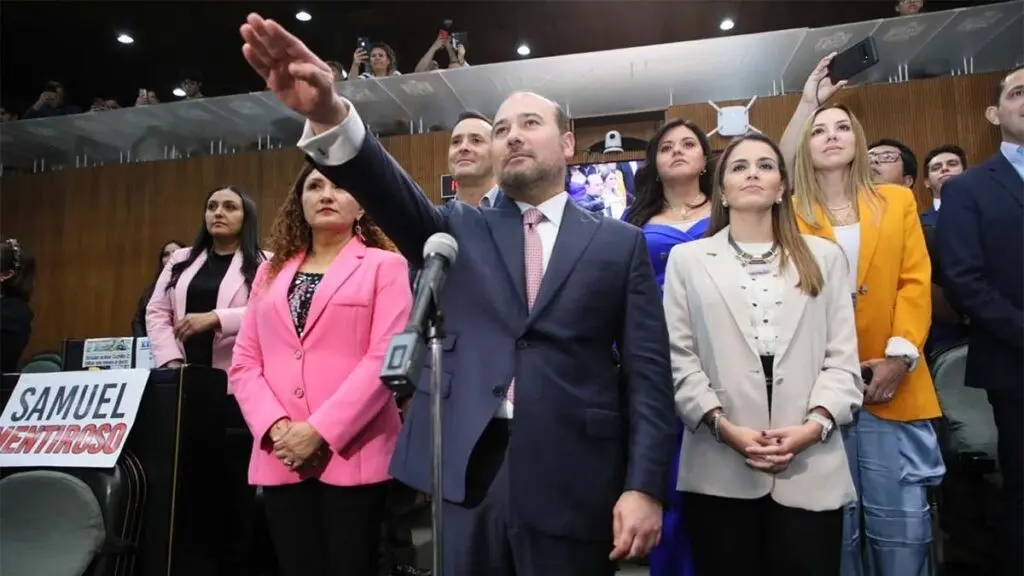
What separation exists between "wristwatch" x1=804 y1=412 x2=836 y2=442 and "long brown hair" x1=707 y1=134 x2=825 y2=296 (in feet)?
0.97

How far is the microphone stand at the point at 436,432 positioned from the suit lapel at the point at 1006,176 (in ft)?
5.83

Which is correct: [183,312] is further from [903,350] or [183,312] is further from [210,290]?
[903,350]

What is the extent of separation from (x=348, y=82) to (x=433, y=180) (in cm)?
119

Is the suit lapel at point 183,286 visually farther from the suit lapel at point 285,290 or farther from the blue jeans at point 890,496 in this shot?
the blue jeans at point 890,496

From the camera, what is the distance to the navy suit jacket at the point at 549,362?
1.26 m

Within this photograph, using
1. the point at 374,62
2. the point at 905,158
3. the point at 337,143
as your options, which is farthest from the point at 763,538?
the point at 374,62

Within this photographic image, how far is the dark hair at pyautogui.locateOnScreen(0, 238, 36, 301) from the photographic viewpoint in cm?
269

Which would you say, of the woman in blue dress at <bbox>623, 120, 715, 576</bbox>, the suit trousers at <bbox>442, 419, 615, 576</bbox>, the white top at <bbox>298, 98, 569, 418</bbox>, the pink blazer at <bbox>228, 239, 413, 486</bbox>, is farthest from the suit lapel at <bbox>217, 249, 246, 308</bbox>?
the suit trousers at <bbox>442, 419, 615, 576</bbox>

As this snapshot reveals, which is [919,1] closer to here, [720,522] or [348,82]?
[348,82]

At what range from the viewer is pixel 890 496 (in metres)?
1.82

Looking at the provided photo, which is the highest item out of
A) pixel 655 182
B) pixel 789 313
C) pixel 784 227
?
pixel 655 182

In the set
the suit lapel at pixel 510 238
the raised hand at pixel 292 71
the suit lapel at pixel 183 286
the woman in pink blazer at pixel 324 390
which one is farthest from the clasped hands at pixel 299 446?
the suit lapel at pixel 183 286

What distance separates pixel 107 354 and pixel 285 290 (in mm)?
687

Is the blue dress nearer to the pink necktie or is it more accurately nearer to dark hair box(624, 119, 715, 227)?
the pink necktie
